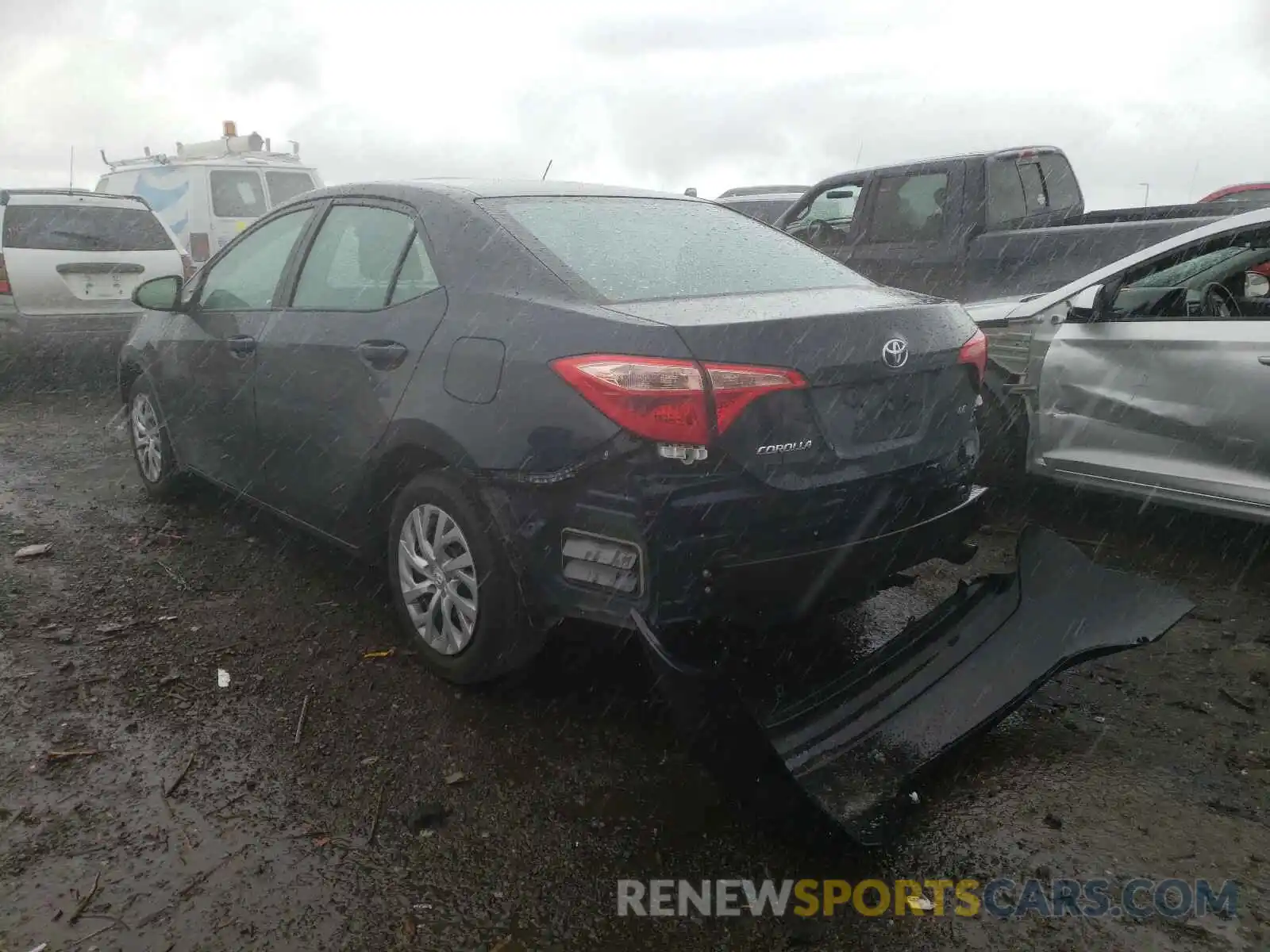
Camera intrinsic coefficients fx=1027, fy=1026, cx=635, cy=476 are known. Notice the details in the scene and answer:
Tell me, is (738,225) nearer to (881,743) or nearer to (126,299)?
(881,743)

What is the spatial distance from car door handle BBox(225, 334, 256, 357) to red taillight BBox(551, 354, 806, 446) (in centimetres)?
216

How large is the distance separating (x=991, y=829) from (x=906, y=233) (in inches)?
247

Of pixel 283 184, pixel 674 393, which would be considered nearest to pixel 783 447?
pixel 674 393

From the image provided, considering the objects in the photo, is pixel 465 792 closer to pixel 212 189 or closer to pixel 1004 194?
pixel 1004 194

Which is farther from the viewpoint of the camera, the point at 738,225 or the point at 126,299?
the point at 126,299

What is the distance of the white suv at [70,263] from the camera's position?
8.66 m

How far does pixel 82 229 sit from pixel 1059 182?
8.40m

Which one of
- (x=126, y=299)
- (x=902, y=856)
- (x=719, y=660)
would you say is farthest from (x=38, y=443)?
(x=902, y=856)

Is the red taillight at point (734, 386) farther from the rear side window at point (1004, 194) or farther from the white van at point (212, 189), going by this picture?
the white van at point (212, 189)

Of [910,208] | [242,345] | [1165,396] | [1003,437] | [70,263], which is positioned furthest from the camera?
[70,263]

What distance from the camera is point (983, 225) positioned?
7.55 metres

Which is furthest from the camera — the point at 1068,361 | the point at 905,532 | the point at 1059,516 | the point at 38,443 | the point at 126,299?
the point at 126,299

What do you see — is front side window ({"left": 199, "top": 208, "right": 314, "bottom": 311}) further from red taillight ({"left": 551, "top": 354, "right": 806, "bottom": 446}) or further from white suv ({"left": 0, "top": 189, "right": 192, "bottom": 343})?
white suv ({"left": 0, "top": 189, "right": 192, "bottom": 343})

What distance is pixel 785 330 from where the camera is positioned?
9.09ft
